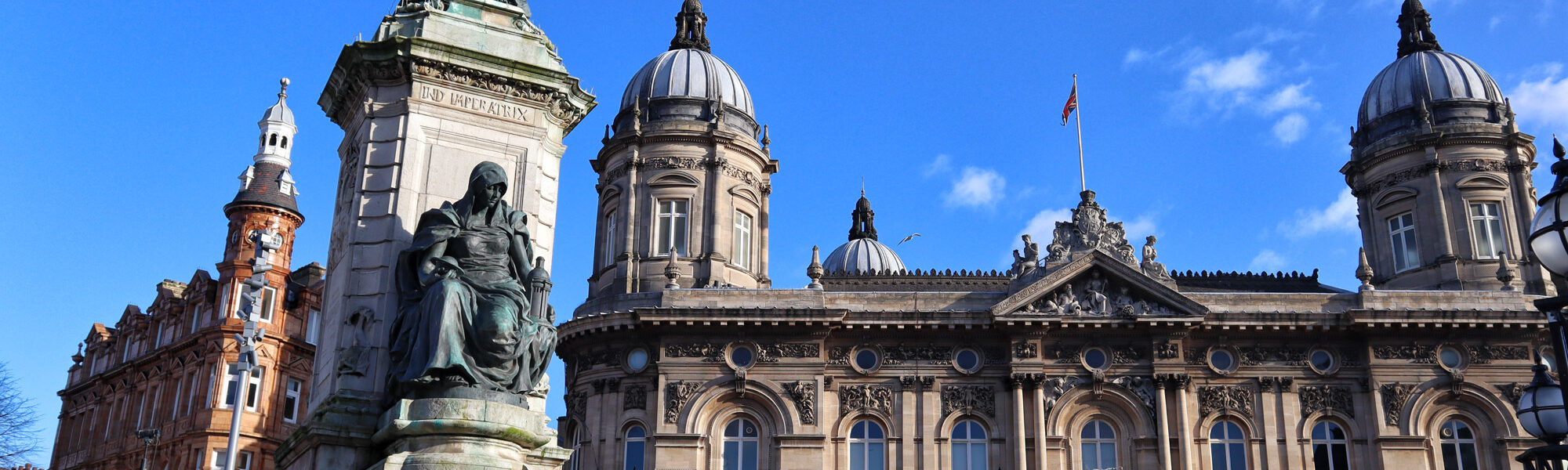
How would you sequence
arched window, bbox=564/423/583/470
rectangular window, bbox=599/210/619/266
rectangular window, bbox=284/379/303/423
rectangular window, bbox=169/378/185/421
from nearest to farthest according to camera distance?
arched window, bbox=564/423/583/470
rectangular window, bbox=599/210/619/266
rectangular window, bbox=169/378/185/421
rectangular window, bbox=284/379/303/423

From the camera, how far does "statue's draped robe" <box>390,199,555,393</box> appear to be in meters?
11.6

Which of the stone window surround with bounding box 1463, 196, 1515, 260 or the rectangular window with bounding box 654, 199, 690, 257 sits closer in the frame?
Answer: the rectangular window with bounding box 654, 199, 690, 257

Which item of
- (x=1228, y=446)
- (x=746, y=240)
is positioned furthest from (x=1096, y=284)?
(x=746, y=240)

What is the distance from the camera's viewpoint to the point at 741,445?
120 feet

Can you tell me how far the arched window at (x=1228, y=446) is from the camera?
37.0m

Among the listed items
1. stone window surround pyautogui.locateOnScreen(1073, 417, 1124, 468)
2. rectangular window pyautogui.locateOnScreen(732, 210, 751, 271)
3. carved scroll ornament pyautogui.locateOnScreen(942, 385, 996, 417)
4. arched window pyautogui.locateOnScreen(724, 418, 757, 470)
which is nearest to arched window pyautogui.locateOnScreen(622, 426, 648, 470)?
arched window pyautogui.locateOnScreen(724, 418, 757, 470)

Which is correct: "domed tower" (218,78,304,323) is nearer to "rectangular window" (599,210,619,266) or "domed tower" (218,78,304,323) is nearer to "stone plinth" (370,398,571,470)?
"rectangular window" (599,210,619,266)

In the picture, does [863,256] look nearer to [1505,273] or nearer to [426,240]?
[1505,273]

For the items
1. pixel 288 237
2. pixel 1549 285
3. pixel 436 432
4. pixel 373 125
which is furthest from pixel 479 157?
pixel 288 237

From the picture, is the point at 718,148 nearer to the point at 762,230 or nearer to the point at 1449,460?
the point at 762,230

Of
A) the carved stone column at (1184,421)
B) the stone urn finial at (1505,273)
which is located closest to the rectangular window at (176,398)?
A: the carved stone column at (1184,421)

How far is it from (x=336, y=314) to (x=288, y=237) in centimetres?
4121

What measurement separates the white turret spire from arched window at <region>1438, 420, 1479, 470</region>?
4337 cm

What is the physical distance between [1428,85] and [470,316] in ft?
130
